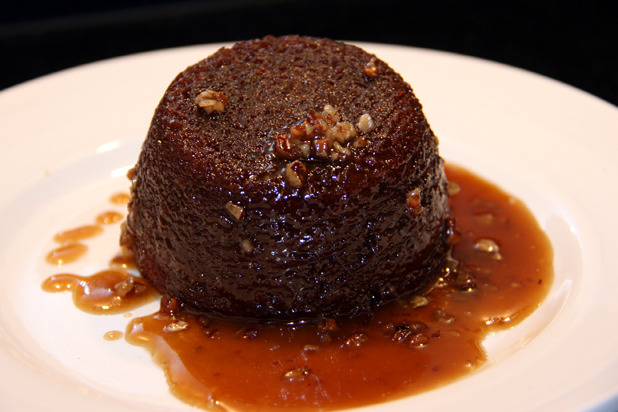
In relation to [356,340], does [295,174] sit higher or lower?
higher

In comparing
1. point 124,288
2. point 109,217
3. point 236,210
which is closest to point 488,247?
point 236,210

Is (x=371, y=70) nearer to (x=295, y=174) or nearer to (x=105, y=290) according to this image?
(x=295, y=174)

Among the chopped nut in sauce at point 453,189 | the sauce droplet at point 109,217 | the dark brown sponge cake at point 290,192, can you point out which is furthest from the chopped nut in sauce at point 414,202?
the sauce droplet at point 109,217

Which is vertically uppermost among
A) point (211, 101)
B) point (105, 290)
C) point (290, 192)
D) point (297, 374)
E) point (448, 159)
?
point (211, 101)

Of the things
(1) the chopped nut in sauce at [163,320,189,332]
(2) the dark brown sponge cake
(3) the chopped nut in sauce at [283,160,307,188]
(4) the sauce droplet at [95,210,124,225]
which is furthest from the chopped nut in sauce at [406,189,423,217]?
(4) the sauce droplet at [95,210,124,225]

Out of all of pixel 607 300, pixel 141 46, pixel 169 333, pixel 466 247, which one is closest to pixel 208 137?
pixel 169 333

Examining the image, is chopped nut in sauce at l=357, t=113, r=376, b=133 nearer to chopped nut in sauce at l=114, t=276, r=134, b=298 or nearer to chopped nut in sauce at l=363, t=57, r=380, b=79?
chopped nut in sauce at l=363, t=57, r=380, b=79

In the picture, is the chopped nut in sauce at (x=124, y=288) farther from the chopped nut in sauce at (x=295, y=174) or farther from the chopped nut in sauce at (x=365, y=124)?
the chopped nut in sauce at (x=365, y=124)

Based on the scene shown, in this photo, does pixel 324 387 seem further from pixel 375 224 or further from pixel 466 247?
pixel 466 247
